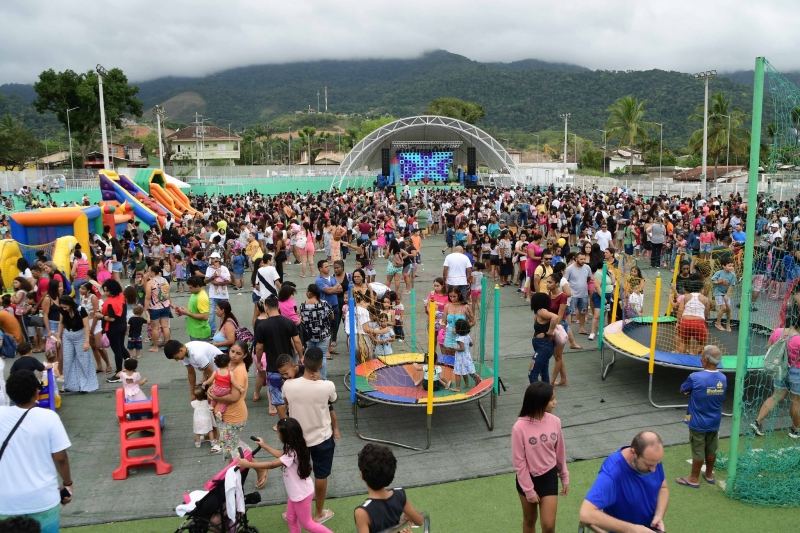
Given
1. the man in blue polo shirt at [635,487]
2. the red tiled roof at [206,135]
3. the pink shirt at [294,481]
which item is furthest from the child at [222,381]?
the red tiled roof at [206,135]

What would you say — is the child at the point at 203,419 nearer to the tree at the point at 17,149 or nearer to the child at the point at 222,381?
the child at the point at 222,381

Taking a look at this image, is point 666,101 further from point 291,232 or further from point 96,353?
point 96,353

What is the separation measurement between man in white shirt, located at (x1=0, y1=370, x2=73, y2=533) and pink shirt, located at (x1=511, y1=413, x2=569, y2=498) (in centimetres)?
290

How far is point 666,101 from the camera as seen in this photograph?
4412 inches

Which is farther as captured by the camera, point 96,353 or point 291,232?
point 291,232

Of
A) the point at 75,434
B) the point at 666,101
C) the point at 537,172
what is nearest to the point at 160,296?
the point at 75,434

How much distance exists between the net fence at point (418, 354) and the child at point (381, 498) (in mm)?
2883

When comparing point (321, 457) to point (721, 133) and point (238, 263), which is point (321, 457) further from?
point (721, 133)

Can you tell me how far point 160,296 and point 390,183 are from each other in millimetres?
37225

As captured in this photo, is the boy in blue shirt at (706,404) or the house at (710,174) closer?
the boy in blue shirt at (706,404)

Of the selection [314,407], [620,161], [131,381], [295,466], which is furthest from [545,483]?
[620,161]

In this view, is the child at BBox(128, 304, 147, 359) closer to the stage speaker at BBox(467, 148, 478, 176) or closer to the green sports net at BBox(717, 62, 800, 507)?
the green sports net at BBox(717, 62, 800, 507)

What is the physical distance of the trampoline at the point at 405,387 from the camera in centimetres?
673

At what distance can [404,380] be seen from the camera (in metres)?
7.56
